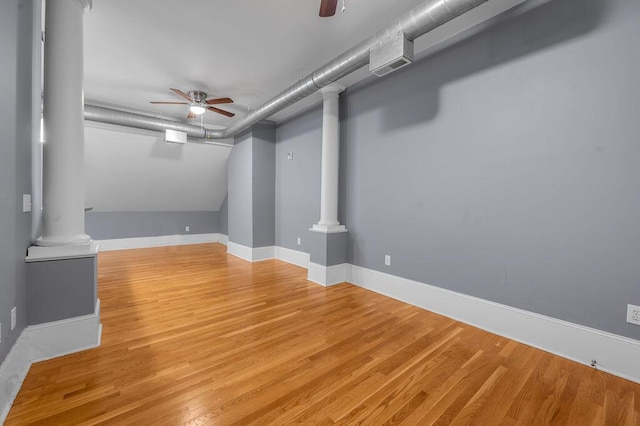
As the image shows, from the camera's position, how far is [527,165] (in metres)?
2.32

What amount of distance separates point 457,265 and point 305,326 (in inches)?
64.5

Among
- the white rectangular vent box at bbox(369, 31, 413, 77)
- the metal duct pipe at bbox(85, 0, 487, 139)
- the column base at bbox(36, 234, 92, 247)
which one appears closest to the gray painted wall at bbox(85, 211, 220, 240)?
the metal duct pipe at bbox(85, 0, 487, 139)

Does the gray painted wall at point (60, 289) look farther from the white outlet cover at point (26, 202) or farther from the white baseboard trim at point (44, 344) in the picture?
the white outlet cover at point (26, 202)

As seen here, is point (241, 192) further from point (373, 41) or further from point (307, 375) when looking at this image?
point (307, 375)

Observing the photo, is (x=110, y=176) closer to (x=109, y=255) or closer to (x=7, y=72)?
(x=109, y=255)

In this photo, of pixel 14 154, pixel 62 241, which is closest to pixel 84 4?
pixel 14 154

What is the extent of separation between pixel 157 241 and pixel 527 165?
7.51m

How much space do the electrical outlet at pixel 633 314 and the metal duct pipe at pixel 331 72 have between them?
239cm

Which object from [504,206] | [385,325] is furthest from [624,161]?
[385,325]

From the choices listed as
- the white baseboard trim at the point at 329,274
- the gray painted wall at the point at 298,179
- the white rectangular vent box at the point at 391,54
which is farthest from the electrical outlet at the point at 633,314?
the gray painted wall at the point at 298,179

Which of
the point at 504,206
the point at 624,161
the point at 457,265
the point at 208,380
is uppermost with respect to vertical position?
the point at 624,161

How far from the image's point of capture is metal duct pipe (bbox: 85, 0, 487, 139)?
84.8 inches

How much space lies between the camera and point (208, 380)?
70.1 inches

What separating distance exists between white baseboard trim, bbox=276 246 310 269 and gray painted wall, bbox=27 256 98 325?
302 centimetres
